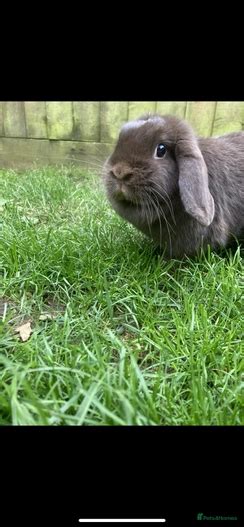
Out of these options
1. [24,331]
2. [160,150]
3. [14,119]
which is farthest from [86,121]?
[24,331]

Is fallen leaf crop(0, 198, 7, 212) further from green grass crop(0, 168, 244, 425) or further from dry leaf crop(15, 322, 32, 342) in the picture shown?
dry leaf crop(15, 322, 32, 342)

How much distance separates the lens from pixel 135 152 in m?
2.12

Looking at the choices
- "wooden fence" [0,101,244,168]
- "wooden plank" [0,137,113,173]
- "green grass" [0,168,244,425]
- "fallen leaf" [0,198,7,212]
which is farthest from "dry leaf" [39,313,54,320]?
"wooden plank" [0,137,113,173]

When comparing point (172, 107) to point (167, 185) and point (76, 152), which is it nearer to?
point (76, 152)

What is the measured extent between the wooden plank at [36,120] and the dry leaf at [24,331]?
394 centimetres

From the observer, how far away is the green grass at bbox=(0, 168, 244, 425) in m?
1.29

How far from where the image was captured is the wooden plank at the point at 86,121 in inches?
199

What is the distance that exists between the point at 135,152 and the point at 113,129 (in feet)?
10.6

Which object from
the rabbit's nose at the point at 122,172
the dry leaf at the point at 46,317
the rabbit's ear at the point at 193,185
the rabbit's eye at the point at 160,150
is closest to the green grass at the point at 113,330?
the dry leaf at the point at 46,317

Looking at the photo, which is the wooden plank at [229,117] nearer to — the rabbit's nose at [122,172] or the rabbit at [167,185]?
the rabbit at [167,185]

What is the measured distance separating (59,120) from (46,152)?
1.51 ft

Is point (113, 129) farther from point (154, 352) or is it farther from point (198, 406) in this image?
point (198, 406)

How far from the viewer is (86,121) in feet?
16.9
